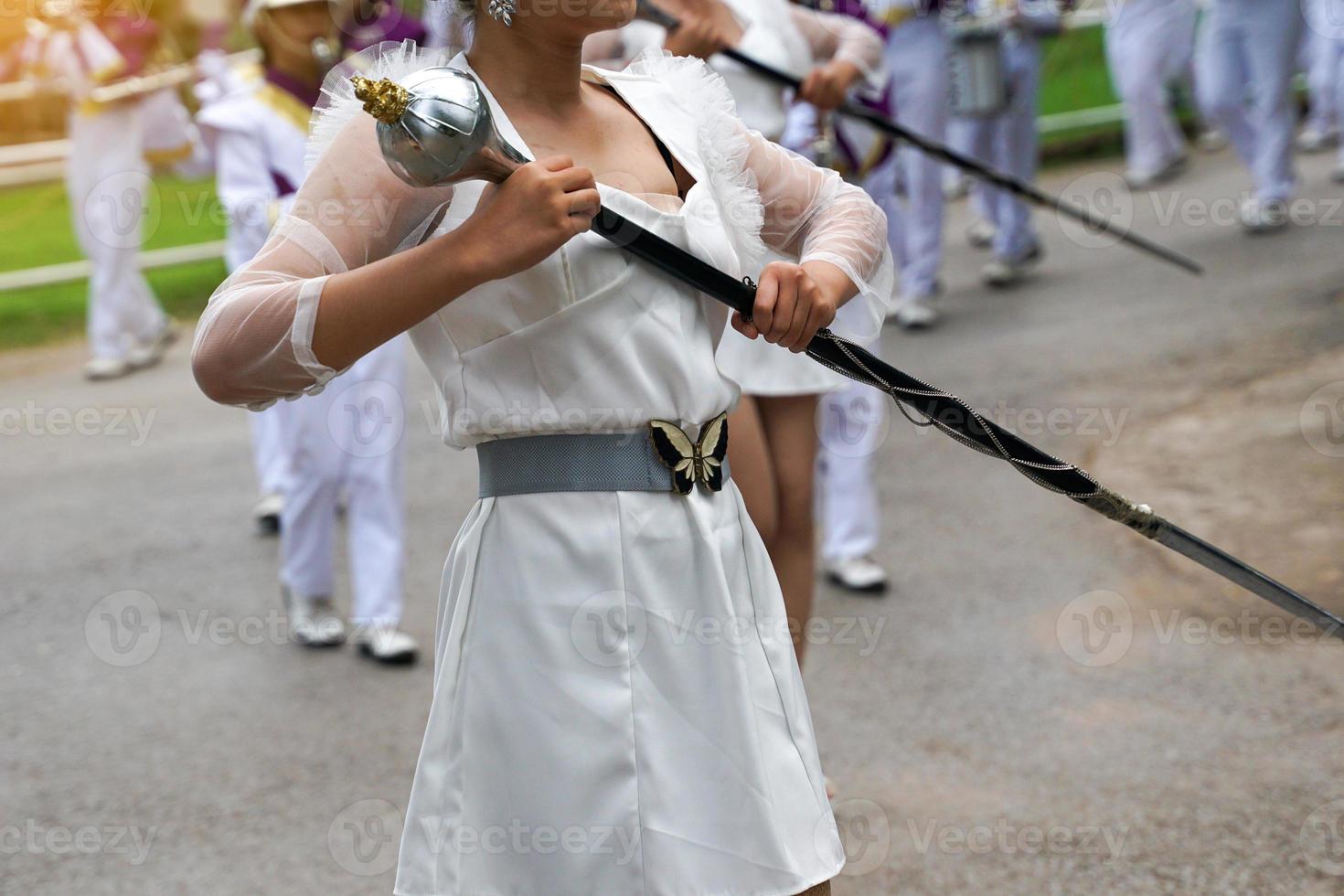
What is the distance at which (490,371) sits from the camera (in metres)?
2.06

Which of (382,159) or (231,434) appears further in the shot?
(231,434)

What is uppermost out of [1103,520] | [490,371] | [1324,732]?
[490,371]

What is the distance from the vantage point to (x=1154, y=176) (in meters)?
11.8

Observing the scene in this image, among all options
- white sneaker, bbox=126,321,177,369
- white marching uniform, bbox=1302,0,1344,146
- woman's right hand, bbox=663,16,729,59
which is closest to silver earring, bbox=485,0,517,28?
woman's right hand, bbox=663,16,729,59

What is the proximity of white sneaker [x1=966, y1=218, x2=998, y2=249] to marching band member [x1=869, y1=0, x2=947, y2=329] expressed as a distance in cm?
184

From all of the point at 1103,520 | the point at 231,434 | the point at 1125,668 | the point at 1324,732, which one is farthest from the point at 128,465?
the point at 1324,732

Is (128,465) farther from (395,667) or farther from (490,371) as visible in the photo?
(490,371)

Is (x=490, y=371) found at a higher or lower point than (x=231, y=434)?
higher

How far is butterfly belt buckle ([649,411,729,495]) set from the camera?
2131mm

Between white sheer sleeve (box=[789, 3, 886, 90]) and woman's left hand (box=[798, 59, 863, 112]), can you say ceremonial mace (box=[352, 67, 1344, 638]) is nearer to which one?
woman's left hand (box=[798, 59, 863, 112])

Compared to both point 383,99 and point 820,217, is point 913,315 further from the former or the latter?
point 383,99

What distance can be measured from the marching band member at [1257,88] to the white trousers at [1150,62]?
99cm

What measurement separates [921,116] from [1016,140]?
3.17 ft

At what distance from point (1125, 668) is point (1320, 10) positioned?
759 cm
